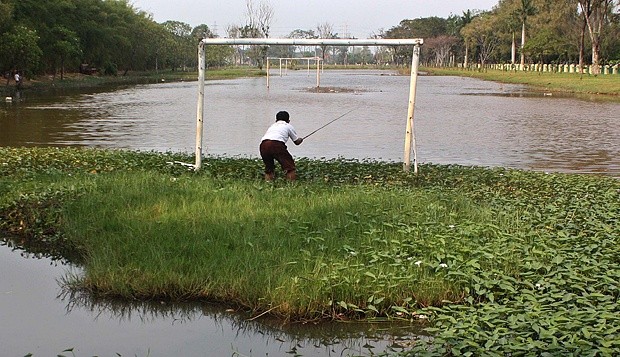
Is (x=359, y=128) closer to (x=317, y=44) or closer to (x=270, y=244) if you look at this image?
(x=317, y=44)

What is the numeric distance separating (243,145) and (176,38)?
90.1 meters

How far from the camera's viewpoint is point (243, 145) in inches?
779

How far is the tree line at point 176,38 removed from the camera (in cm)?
5238

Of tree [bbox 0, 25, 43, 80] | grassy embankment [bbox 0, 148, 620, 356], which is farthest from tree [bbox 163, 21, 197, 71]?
grassy embankment [bbox 0, 148, 620, 356]

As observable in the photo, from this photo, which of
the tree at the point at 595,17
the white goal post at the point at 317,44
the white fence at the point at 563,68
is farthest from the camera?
the white fence at the point at 563,68

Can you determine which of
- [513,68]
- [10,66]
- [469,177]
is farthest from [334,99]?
[513,68]

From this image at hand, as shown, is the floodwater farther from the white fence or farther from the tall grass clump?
the white fence

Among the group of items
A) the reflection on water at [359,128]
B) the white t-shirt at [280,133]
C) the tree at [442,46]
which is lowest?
the reflection on water at [359,128]

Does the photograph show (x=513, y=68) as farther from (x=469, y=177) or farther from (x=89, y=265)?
(x=89, y=265)

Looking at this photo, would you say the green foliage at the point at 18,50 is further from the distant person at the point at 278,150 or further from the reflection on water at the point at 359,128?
the distant person at the point at 278,150

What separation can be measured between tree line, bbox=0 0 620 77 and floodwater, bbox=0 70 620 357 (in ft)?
23.8

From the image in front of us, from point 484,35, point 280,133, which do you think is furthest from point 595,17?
point 280,133

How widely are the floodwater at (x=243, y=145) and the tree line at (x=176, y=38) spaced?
7.26m

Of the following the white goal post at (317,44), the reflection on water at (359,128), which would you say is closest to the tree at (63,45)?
the reflection on water at (359,128)
